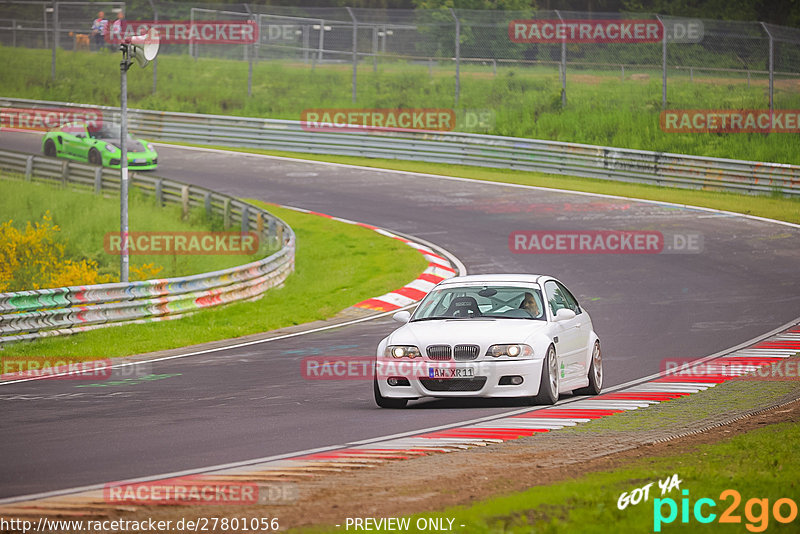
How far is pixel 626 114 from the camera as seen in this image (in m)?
38.1

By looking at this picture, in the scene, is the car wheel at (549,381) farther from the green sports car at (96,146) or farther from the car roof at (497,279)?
the green sports car at (96,146)

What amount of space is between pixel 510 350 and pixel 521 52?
1094 inches

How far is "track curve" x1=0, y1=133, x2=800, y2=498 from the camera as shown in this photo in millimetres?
Result: 9477

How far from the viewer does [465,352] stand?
1120cm

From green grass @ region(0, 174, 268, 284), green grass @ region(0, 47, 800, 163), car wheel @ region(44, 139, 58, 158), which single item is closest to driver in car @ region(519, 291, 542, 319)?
green grass @ region(0, 174, 268, 284)

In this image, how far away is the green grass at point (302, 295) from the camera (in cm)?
1733

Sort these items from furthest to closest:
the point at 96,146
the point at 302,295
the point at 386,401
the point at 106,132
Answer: the point at 106,132, the point at 96,146, the point at 302,295, the point at 386,401

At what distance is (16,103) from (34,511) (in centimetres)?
4150

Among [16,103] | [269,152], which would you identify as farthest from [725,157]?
[16,103]

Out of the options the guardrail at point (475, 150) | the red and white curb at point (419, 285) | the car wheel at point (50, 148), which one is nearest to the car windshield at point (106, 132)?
the car wheel at point (50, 148)

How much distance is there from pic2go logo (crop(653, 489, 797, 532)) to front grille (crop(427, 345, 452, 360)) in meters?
4.67

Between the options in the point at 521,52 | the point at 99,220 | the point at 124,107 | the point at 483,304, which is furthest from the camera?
the point at 521,52

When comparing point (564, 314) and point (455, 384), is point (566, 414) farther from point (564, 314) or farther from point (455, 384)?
point (564, 314)

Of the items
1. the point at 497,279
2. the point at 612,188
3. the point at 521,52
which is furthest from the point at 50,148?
the point at 497,279
